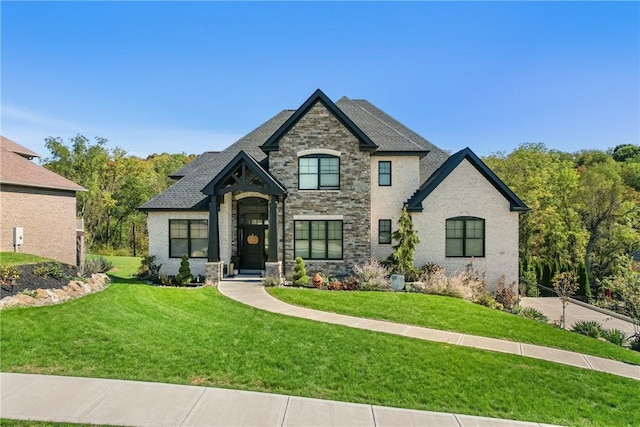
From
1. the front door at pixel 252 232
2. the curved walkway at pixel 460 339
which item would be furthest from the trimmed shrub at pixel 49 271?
the front door at pixel 252 232

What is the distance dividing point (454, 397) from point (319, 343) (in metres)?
3.36

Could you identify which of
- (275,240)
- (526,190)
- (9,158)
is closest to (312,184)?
(275,240)

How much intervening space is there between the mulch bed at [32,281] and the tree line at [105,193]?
1188 inches

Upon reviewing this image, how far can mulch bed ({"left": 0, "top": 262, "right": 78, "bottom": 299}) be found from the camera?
10.3 m

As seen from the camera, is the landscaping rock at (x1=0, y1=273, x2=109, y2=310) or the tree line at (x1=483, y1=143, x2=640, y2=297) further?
the tree line at (x1=483, y1=143, x2=640, y2=297)

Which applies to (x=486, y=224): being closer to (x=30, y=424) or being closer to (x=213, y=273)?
(x=213, y=273)

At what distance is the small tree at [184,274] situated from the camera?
56.1 feet

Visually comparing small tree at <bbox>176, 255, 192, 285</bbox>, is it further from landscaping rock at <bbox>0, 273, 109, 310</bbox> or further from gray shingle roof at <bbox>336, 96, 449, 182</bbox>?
gray shingle roof at <bbox>336, 96, 449, 182</bbox>

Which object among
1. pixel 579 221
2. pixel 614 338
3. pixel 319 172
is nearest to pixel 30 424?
pixel 319 172

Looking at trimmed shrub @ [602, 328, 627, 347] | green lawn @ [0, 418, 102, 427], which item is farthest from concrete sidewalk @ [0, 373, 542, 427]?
trimmed shrub @ [602, 328, 627, 347]

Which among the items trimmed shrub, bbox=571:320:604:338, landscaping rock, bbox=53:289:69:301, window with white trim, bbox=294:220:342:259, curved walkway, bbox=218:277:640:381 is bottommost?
trimmed shrub, bbox=571:320:604:338

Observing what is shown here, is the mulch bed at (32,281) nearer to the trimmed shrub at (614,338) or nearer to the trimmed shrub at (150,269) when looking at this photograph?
the trimmed shrub at (150,269)

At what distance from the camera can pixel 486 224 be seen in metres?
18.8

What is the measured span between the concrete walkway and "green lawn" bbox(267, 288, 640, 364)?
14.9 feet
